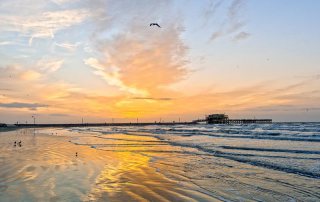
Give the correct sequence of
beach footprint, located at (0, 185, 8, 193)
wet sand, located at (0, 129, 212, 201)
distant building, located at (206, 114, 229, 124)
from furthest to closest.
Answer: distant building, located at (206, 114, 229, 124), beach footprint, located at (0, 185, 8, 193), wet sand, located at (0, 129, 212, 201)

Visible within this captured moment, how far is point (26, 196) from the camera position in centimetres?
909

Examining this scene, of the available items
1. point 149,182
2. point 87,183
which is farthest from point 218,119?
point 87,183

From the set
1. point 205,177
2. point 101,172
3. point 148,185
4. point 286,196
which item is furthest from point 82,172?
point 286,196

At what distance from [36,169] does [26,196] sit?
5324mm

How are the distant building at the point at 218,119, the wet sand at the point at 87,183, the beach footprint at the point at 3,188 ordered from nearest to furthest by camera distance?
the wet sand at the point at 87,183 < the beach footprint at the point at 3,188 < the distant building at the point at 218,119

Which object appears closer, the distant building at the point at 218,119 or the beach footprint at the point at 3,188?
the beach footprint at the point at 3,188

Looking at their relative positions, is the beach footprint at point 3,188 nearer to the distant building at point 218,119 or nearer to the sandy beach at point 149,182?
the sandy beach at point 149,182

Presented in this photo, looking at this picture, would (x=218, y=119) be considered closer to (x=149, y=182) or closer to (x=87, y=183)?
(x=149, y=182)

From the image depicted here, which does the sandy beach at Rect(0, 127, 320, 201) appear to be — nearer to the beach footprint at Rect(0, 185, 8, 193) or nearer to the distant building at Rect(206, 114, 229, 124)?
the beach footprint at Rect(0, 185, 8, 193)

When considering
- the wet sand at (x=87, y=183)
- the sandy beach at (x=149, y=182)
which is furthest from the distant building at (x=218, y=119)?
the wet sand at (x=87, y=183)

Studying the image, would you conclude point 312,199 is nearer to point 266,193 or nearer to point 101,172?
point 266,193

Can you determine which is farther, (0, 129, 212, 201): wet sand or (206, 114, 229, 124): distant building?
(206, 114, 229, 124): distant building

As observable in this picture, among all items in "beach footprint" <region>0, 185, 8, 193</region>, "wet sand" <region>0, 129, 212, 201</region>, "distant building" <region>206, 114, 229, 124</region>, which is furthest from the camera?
"distant building" <region>206, 114, 229, 124</region>

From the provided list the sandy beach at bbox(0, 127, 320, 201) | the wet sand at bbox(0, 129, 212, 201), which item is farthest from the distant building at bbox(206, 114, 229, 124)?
the wet sand at bbox(0, 129, 212, 201)
